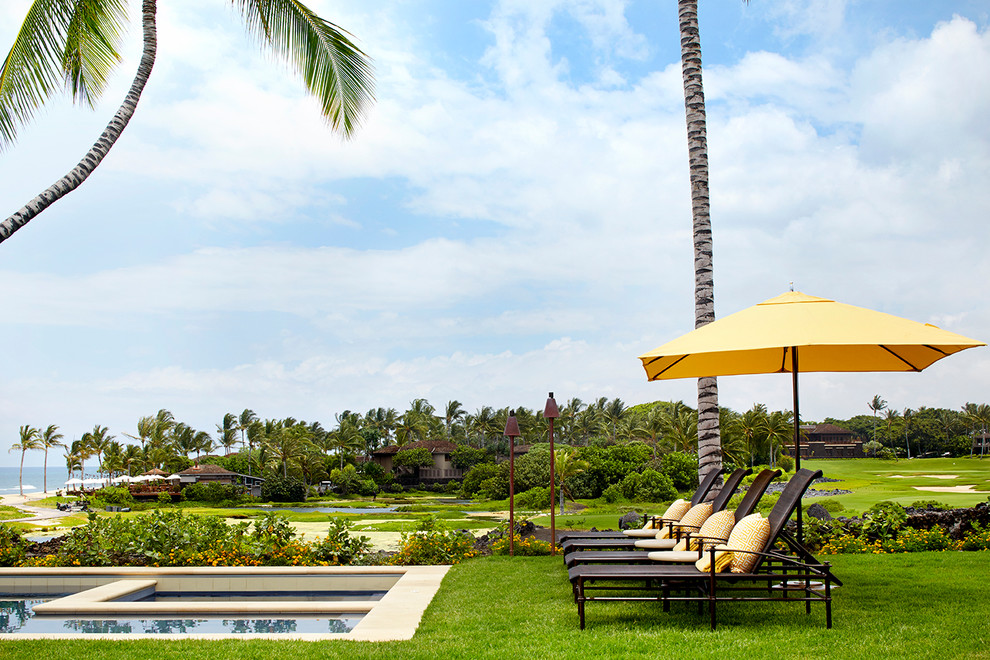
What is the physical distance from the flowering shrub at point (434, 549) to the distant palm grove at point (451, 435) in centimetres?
3849

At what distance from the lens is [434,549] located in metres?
9.65

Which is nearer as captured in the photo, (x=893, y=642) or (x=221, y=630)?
(x=893, y=642)

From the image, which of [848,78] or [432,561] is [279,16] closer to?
[432,561]

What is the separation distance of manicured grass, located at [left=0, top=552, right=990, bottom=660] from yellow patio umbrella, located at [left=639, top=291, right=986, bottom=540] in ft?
4.23

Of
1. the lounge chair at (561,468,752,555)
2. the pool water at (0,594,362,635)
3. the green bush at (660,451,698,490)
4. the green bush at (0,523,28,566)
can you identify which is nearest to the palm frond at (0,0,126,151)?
the pool water at (0,594,362,635)

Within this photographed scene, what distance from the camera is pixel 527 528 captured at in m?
14.6

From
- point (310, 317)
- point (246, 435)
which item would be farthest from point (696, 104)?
point (246, 435)

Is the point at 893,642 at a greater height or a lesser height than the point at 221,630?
greater

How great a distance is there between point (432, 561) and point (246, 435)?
81994mm

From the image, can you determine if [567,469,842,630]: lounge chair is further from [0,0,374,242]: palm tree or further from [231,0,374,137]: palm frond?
[231,0,374,137]: palm frond

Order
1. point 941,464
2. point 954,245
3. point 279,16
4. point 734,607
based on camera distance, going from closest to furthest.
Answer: point 734,607, point 279,16, point 954,245, point 941,464

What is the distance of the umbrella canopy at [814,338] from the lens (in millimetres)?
5125

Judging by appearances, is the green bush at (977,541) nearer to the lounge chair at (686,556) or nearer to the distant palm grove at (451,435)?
the lounge chair at (686,556)

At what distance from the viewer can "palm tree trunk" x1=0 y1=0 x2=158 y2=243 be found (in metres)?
5.86
